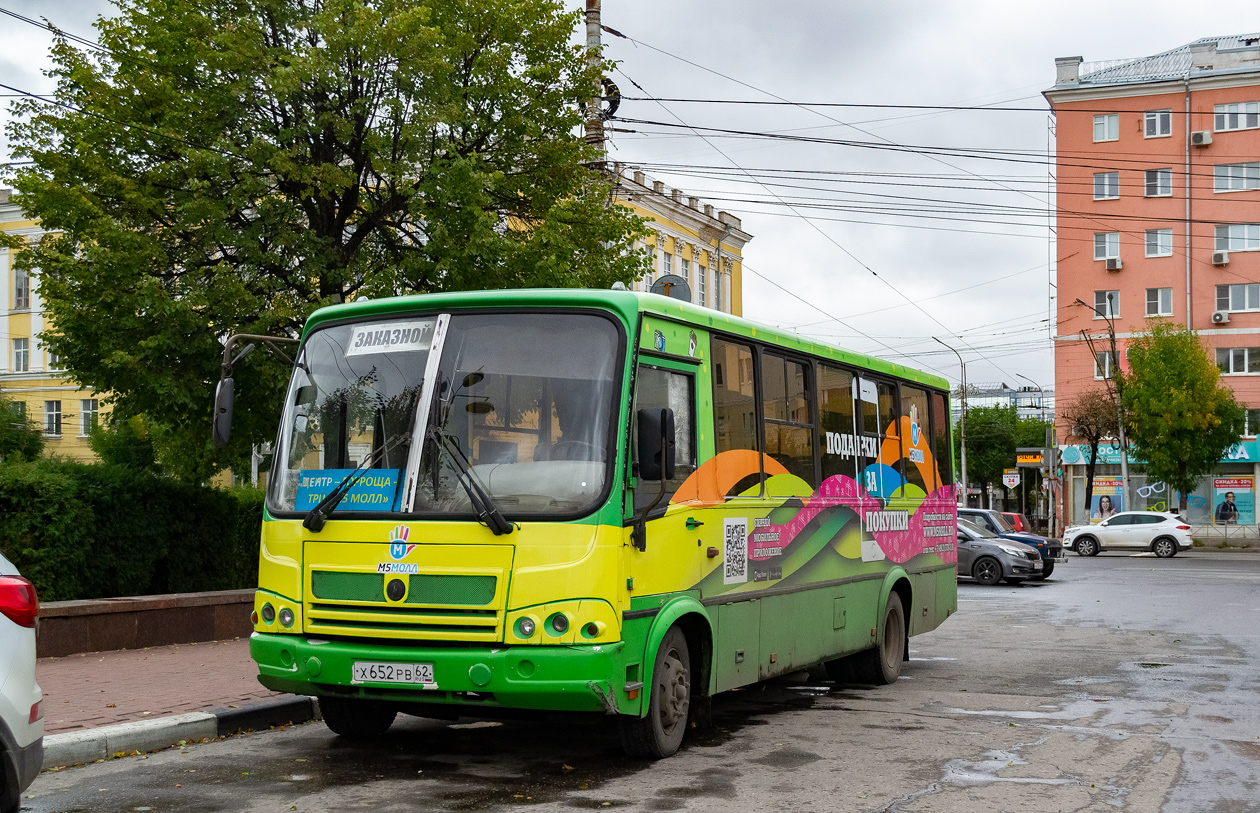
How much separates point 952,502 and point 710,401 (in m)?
6.99

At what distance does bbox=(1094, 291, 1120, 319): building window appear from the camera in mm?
61562

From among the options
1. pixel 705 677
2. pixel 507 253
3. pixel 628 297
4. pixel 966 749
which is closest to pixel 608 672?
pixel 705 677

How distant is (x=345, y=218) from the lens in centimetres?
1784

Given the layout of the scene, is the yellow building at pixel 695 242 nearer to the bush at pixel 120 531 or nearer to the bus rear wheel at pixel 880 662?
the bush at pixel 120 531

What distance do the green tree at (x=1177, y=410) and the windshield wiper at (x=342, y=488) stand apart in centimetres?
4778

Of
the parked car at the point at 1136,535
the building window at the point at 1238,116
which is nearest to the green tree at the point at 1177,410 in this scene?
the parked car at the point at 1136,535

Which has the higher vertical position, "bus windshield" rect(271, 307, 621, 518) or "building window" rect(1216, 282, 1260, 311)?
"building window" rect(1216, 282, 1260, 311)

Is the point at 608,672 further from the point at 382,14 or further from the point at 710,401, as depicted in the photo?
the point at 382,14

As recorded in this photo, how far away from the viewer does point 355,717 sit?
8.92m

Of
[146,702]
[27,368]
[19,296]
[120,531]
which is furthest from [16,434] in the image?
[146,702]

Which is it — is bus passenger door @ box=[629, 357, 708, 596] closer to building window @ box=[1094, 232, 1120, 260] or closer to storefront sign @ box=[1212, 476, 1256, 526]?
storefront sign @ box=[1212, 476, 1256, 526]

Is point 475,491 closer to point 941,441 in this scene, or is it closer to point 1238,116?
point 941,441

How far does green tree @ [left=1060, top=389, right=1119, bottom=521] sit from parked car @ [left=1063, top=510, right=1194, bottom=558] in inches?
517

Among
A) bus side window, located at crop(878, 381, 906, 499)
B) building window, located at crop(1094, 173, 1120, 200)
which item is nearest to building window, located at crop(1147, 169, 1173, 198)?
building window, located at crop(1094, 173, 1120, 200)
